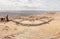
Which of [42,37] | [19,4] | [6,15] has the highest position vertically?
[19,4]

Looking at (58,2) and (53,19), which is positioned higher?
(58,2)

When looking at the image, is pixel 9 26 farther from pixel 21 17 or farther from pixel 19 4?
pixel 19 4

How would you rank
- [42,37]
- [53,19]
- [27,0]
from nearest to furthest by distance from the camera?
[42,37] → [53,19] → [27,0]

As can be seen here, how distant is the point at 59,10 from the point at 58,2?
19 centimetres

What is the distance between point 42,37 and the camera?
1124 millimetres

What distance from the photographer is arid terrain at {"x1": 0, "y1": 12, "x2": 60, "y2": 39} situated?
3.76 ft

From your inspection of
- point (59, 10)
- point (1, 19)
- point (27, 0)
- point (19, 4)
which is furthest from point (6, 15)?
point (59, 10)

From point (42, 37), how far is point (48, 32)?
0.10m

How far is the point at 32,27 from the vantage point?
1268 mm

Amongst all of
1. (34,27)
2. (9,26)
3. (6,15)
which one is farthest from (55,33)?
(6,15)

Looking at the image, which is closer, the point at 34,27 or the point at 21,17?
the point at 34,27

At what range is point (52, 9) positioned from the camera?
153 cm

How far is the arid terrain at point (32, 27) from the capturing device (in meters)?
1.15

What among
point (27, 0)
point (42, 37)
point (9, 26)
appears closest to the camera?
point (42, 37)
